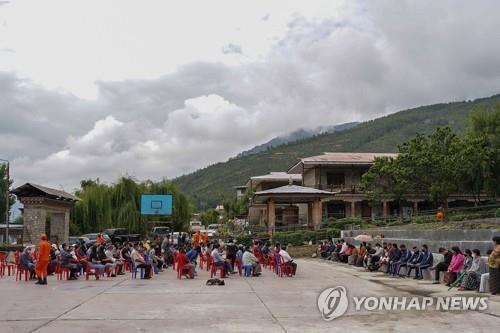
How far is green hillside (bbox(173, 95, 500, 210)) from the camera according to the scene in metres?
112

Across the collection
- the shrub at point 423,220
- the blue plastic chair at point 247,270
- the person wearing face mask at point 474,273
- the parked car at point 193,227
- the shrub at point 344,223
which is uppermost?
the shrub at point 423,220

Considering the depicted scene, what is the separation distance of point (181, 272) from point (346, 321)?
1017 cm

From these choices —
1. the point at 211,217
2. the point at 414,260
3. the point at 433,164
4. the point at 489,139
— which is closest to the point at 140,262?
the point at 414,260

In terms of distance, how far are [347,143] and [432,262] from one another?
101m

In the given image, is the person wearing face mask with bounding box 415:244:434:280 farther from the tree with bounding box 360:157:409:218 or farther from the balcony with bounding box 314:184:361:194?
the balcony with bounding box 314:184:361:194

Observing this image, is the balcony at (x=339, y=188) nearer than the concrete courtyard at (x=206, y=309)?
No

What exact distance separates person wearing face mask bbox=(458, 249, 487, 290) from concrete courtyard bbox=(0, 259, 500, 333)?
0.59 metres

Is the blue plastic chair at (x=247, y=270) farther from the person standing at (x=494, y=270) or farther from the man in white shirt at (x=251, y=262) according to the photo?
the person standing at (x=494, y=270)

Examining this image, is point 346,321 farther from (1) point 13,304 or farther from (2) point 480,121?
(2) point 480,121

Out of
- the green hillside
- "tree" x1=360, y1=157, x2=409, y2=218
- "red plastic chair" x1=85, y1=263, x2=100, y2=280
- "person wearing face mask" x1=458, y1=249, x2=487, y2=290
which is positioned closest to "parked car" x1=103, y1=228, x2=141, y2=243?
"tree" x1=360, y1=157, x2=409, y2=218

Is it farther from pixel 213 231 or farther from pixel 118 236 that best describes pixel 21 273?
pixel 213 231

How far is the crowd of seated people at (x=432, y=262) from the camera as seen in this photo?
45.5 ft

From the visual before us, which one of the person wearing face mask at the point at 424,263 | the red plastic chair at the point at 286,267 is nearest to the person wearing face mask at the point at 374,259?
the person wearing face mask at the point at 424,263

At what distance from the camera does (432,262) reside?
18219mm
